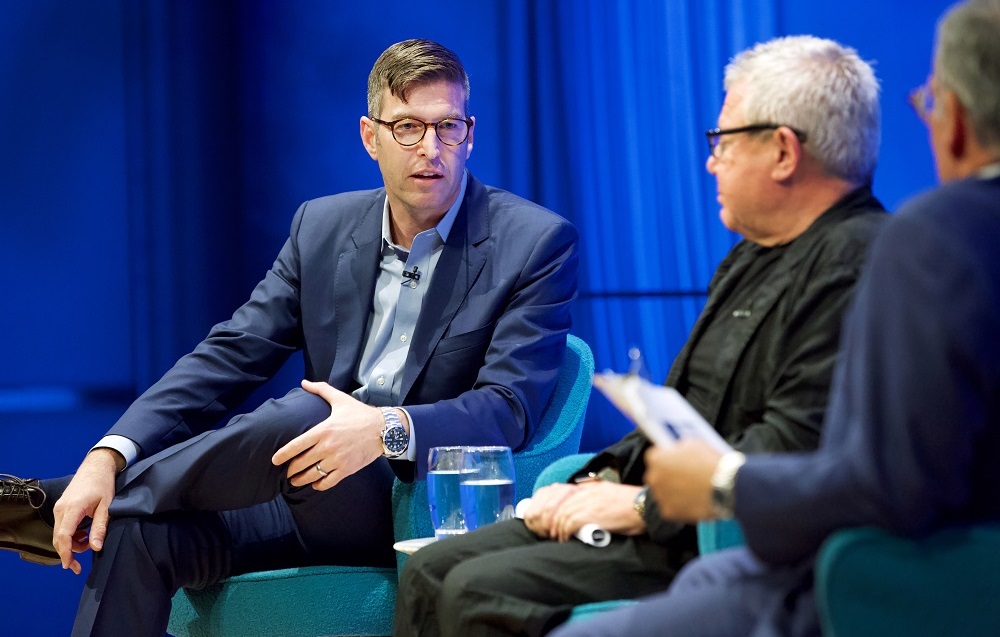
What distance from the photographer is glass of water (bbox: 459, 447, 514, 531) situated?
2.37 m

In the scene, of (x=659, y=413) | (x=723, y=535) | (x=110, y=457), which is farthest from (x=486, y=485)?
(x=659, y=413)

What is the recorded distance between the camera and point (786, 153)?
6.28 feet

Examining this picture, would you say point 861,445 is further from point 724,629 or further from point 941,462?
point 724,629

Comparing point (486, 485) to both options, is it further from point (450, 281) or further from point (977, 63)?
point (977, 63)

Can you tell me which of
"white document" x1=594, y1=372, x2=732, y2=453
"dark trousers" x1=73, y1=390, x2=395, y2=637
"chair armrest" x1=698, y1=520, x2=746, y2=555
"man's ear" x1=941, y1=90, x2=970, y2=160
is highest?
"man's ear" x1=941, y1=90, x2=970, y2=160

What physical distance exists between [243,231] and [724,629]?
416cm

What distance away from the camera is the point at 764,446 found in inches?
69.6

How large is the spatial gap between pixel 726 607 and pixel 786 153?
816mm

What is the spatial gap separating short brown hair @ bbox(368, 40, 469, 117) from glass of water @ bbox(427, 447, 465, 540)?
1081mm

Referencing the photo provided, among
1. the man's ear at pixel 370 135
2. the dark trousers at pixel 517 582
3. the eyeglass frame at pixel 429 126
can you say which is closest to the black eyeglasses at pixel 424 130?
the eyeglass frame at pixel 429 126

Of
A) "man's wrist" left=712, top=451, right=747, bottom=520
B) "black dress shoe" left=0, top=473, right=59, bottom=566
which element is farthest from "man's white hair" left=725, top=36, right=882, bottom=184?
"black dress shoe" left=0, top=473, right=59, bottom=566

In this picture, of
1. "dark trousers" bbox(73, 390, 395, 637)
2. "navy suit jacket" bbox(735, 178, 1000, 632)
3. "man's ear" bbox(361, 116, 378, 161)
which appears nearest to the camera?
"navy suit jacket" bbox(735, 178, 1000, 632)

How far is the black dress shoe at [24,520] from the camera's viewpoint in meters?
2.56

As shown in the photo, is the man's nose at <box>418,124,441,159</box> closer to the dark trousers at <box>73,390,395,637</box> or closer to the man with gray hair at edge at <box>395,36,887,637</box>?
the dark trousers at <box>73,390,395,637</box>
